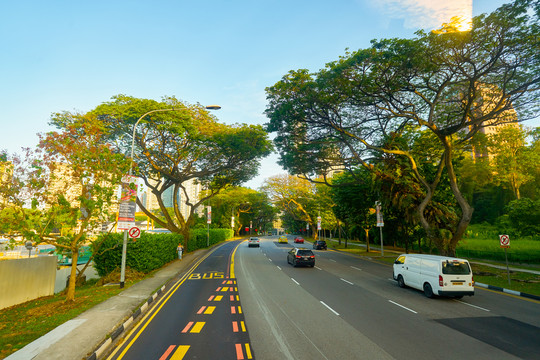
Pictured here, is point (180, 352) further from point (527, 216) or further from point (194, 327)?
point (527, 216)

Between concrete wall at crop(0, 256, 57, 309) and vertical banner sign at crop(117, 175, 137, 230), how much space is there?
165 inches

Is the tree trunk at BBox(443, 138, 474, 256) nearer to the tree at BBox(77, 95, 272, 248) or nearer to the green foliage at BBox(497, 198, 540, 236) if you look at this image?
the green foliage at BBox(497, 198, 540, 236)

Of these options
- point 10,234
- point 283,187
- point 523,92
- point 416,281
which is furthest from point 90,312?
point 283,187

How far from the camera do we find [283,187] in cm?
6431

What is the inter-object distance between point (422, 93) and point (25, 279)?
26737mm

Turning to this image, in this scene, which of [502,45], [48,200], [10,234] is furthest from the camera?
[502,45]

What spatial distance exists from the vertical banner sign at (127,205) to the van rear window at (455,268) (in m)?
14.6

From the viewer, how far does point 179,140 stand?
95.9 ft

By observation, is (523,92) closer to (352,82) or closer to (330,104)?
(352,82)

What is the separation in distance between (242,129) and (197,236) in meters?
19.3

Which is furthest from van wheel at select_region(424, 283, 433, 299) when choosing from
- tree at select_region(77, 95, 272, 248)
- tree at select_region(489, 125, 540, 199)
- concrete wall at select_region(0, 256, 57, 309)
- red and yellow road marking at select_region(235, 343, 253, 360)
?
tree at select_region(489, 125, 540, 199)

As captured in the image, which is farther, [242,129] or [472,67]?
[242,129]

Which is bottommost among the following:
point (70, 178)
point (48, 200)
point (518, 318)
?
point (518, 318)

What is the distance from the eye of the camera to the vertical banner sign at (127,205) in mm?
13688
